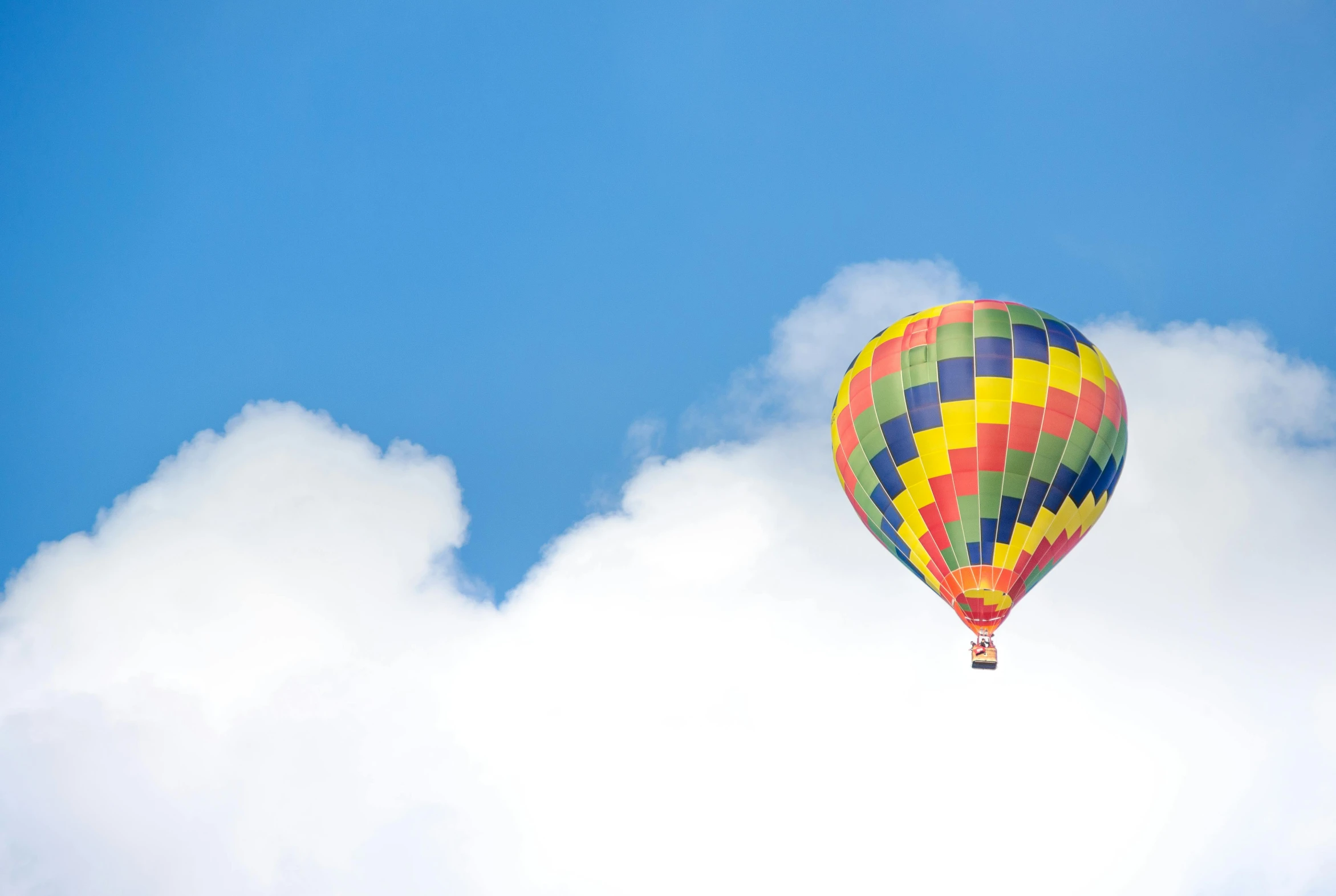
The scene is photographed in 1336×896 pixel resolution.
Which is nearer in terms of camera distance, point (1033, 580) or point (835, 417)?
point (1033, 580)

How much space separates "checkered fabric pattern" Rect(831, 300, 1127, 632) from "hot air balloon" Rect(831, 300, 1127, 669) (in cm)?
3

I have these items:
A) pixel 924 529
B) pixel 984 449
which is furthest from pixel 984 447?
pixel 924 529

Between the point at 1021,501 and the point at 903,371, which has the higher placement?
the point at 903,371

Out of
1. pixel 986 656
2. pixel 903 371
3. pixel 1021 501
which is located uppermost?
pixel 903 371

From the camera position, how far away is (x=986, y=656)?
42.2 m

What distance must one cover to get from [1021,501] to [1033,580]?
6.91 feet

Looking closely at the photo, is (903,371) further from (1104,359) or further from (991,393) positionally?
(1104,359)

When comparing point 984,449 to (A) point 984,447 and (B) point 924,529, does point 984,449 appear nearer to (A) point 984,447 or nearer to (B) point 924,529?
(A) point 984,447

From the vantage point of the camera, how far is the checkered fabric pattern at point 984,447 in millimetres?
42812

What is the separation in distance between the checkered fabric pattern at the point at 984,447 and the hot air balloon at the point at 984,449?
30mm

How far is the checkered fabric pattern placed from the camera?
1686 inches

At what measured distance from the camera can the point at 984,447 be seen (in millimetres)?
43031

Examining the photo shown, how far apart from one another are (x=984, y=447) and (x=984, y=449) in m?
0.04

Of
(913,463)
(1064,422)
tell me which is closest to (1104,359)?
(1064,422)
